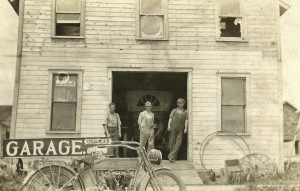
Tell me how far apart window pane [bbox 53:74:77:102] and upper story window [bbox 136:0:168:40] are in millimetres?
2448

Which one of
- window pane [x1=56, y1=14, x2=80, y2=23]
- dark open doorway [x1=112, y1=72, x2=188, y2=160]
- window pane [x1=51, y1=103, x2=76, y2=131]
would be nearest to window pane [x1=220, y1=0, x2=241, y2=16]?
dark open doorway [x1=112, y1=72, x2=188, y2=160]

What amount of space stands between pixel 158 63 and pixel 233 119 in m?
2.84

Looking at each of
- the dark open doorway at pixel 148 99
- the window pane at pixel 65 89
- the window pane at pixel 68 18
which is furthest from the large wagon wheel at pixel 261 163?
the window pane at pixel 68 18

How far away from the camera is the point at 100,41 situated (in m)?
11.6

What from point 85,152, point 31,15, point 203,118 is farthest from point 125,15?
point 85,152

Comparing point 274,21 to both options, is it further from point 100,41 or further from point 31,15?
point 31,15

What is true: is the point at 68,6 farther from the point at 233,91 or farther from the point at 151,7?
the point at 233,91

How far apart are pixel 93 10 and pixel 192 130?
468 centimetres

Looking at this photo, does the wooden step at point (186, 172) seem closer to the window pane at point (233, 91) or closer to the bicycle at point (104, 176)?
the window pane at point (233, 91)

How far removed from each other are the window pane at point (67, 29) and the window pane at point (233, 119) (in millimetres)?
5067

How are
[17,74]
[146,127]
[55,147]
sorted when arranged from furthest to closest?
[17,74] < [146,127] < [55,147]

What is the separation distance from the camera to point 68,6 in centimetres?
1186

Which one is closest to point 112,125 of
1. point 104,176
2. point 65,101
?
point 65,101

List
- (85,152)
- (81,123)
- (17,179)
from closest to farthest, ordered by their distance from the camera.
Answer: (85,152), (17,179), (81,123)
